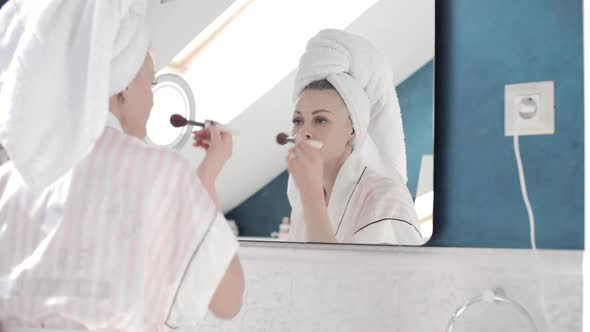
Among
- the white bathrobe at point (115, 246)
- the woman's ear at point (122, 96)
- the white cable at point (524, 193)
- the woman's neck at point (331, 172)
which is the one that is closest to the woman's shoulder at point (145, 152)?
the white bathrobe at point (115, 246)

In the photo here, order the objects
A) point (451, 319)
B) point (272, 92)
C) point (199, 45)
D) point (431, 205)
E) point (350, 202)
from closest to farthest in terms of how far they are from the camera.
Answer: point (451, 319), point (431, 205), point (350, 202), point (272, 92), point (199, 45)

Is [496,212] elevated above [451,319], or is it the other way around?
[496,212]

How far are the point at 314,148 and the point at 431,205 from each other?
0.34 metres

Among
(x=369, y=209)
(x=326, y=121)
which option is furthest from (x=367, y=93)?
(x=369, y=209)

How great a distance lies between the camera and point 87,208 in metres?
1.19

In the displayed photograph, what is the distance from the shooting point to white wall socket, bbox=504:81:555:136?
139 cm

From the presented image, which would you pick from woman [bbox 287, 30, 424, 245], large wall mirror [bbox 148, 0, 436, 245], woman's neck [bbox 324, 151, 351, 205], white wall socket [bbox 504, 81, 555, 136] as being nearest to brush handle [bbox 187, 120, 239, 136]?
large wall mirror [bbox 148, 0, 436, 245]

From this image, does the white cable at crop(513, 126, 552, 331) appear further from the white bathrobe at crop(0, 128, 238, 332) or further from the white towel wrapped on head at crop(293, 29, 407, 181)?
the white bathrobe at crop(0, 128, 238, 332)

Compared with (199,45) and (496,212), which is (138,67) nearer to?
(199,45)

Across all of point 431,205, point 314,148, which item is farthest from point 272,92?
point 431,205

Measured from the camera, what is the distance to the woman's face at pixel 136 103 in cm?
145

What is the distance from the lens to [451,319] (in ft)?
4.44

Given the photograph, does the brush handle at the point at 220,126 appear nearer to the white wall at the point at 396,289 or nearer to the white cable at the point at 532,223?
the white wall at the point at 396,289

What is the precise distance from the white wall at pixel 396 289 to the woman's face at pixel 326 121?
24cm
